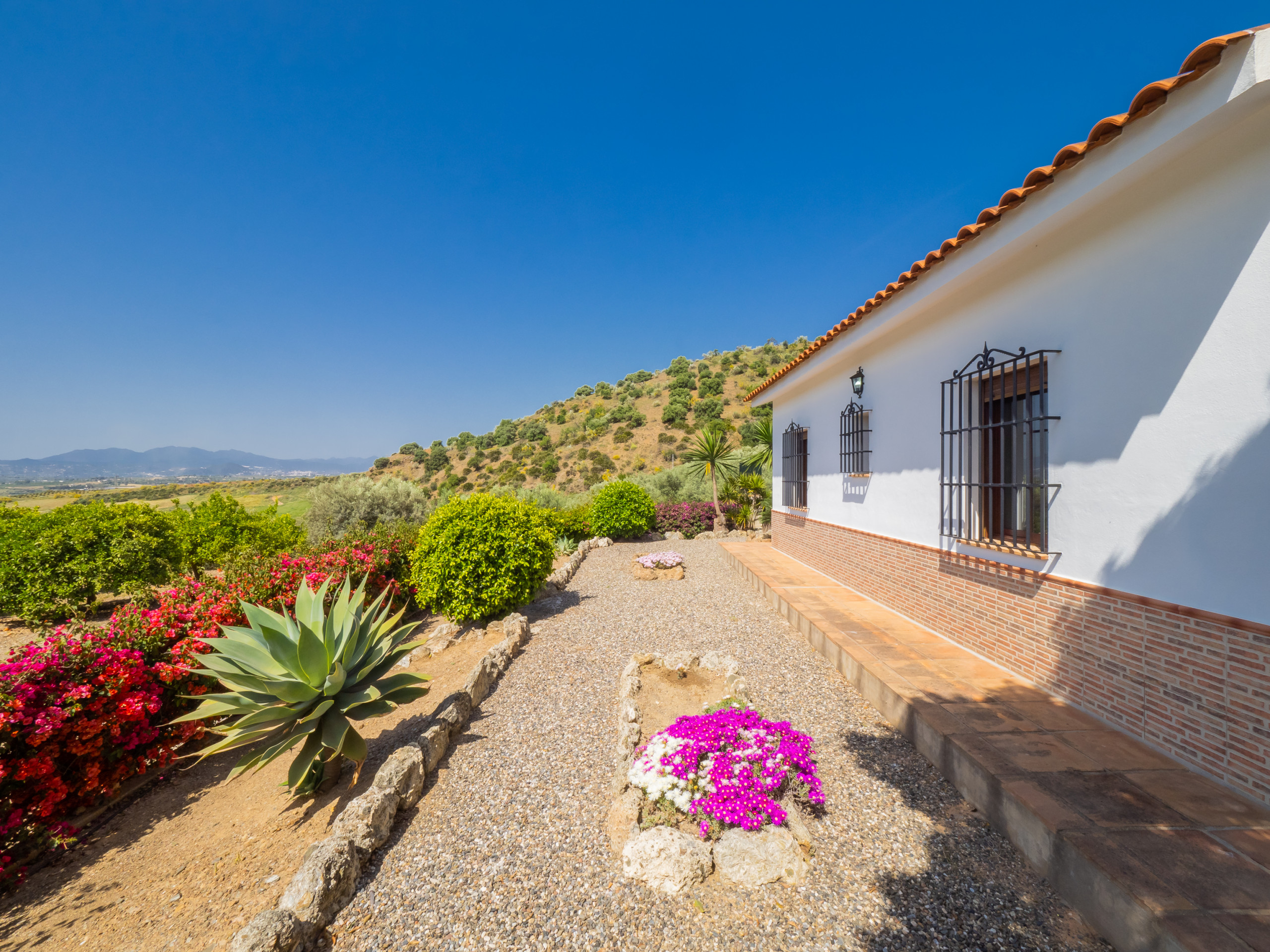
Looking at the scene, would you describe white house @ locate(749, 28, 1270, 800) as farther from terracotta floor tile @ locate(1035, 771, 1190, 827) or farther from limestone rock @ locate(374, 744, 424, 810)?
limestone rock @ locate(374, 744, 424, 810)

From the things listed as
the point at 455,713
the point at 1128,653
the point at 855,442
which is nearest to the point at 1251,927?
the point at 1128,653

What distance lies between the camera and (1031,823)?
2.27 m

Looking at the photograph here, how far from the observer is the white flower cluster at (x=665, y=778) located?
106 inches

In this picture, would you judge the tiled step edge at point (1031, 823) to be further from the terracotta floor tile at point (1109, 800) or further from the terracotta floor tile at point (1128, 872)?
the terracotta floor tile at point (1109, 800)

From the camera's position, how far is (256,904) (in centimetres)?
237

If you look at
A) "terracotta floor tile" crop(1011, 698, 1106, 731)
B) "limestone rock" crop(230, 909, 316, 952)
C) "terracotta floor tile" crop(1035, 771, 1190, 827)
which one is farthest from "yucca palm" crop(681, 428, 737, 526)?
"limestone rock" crop(230, 909, 316, 952)

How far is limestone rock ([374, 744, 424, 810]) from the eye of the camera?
2867 mm

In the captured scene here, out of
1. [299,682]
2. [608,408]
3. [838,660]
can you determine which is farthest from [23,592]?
[608,408]

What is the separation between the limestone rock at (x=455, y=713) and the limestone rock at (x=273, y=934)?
157cm

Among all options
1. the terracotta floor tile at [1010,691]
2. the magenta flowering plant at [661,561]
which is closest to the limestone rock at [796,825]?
the terracotta floor tile at [1010,691]

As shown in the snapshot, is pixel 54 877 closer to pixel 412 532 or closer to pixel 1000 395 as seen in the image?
pixel 412 532

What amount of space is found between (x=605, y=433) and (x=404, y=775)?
3168cm

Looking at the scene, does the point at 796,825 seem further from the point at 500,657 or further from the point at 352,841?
the point at 500,657

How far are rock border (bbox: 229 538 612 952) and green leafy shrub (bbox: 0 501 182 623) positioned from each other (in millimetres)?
6154
